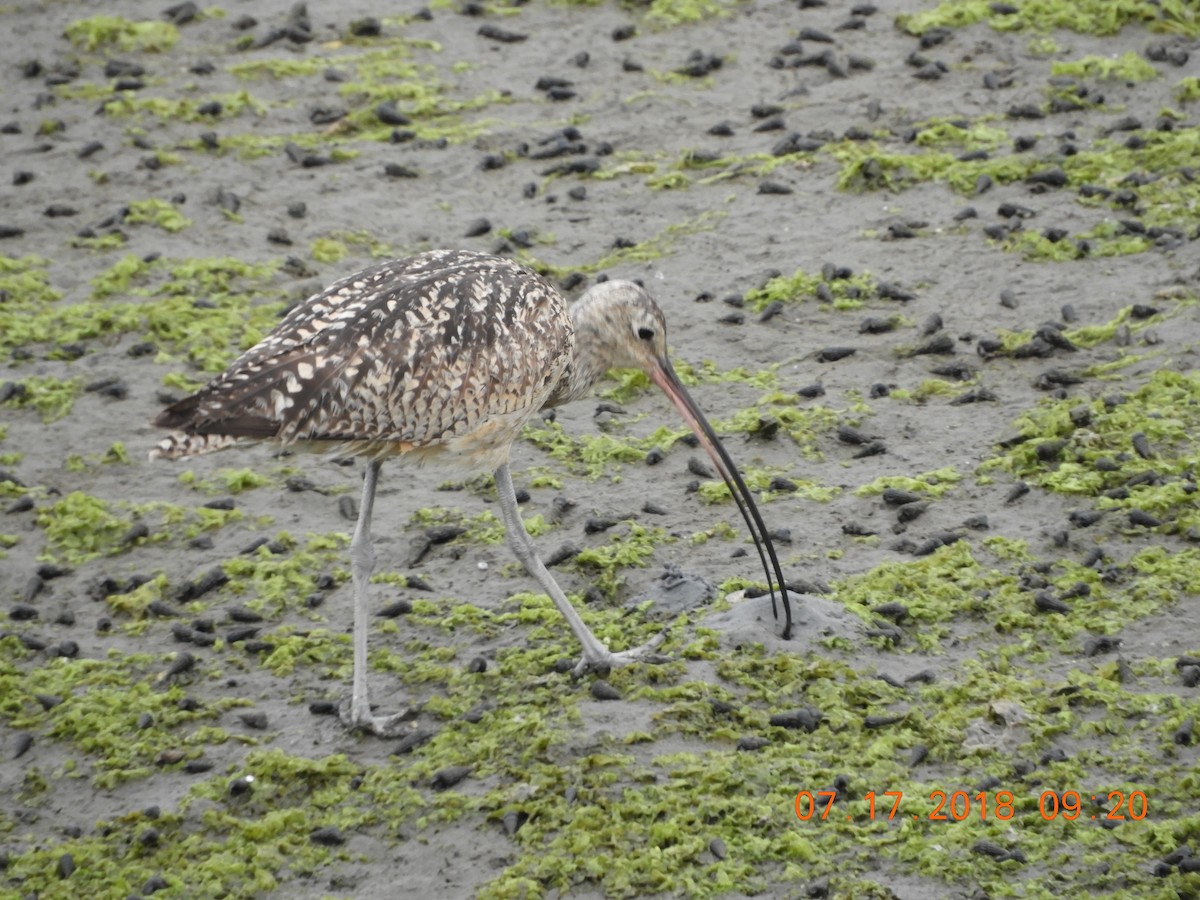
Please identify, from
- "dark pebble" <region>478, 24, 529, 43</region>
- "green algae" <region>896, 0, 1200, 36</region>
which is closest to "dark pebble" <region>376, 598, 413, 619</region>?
"dark pebble" <region>478, 24, 529, 43</region>

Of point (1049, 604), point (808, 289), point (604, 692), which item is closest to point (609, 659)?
point (604, 692)

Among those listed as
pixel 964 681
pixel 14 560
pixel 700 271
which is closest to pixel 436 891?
pixel 964 681

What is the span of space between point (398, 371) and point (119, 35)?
9.13 m

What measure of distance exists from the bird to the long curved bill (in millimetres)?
16

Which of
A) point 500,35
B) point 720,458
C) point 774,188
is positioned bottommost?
point 720,458

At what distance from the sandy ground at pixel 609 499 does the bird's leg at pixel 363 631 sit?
4.6 inches

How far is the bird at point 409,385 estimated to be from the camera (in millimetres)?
6703

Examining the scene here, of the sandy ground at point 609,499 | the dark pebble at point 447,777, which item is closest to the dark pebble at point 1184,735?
the sandy ground at point 609,499

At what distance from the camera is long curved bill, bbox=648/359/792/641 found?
716 cm

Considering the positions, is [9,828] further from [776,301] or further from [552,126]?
[552,126]

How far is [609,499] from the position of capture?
345 inches
